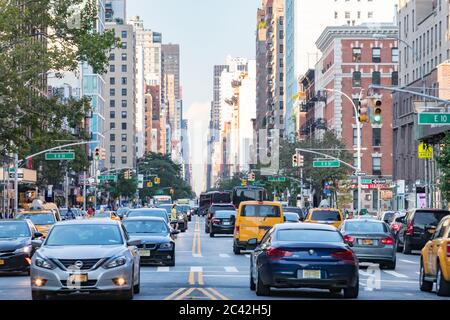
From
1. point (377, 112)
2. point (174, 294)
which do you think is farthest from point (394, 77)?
point (174, 294)

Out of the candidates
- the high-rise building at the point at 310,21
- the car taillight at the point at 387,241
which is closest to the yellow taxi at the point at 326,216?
the car taillight at the point at 387,241

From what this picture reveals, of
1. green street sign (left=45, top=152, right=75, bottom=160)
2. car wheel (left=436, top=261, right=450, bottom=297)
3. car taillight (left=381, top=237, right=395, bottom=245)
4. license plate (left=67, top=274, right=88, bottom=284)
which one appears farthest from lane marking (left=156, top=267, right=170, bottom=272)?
green street sign (left=45, top=152, right=75, bottom=160)

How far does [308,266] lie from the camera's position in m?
21.3

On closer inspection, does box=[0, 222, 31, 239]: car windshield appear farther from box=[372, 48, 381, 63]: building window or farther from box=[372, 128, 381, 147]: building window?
box=[372, 48, 381, 63]: building window

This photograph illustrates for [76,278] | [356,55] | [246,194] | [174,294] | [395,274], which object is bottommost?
[395,274]

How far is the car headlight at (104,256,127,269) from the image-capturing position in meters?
20.6

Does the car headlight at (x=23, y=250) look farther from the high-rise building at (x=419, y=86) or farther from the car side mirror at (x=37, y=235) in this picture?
the high-rise building at (x=419, y=86)

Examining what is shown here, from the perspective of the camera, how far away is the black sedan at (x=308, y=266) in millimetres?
21297

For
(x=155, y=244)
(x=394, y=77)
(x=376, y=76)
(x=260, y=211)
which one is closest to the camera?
(x=155, y=244)

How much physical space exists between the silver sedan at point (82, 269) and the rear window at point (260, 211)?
69.6ft

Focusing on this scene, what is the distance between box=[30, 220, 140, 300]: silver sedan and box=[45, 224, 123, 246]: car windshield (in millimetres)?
19

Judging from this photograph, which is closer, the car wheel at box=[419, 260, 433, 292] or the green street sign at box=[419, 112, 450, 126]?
the car wheel at box=[419, 260, 433, 292]

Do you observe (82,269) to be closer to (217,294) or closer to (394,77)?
(217,294)

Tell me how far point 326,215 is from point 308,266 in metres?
26.5
